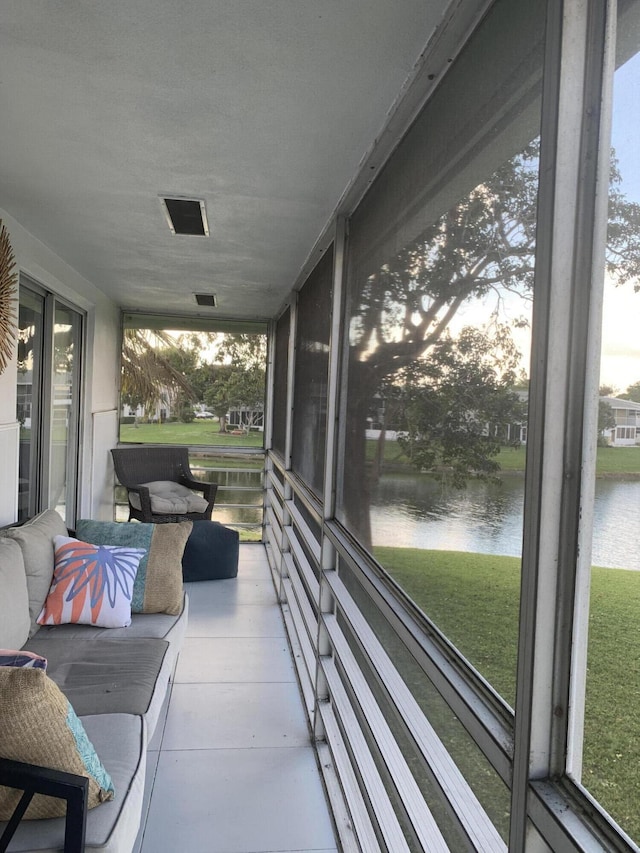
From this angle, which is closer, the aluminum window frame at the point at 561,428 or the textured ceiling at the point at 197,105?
the aluminum window frame at the point at 561,428

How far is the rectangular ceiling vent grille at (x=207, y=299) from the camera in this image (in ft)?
16.7

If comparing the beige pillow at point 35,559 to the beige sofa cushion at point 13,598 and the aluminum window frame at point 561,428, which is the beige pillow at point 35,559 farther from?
the aluminum window frame at point 561,428

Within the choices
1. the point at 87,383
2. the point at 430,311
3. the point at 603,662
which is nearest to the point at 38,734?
the point at 603,662

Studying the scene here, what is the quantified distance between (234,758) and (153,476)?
370 cm

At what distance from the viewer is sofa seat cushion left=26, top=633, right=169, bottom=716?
2.01m

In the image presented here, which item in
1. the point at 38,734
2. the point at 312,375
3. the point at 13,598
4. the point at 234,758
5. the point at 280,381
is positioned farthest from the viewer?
the point at 280,381

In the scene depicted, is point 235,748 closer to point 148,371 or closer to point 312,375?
point 312,375

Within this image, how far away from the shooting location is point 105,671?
222 cm

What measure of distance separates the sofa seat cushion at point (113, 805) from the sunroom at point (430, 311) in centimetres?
50

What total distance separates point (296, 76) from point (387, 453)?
3.24 ft

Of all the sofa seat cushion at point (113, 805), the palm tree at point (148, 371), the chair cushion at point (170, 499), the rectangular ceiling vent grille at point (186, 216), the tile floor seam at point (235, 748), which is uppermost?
the rectangular ceiling vent grille at point (186, 216)

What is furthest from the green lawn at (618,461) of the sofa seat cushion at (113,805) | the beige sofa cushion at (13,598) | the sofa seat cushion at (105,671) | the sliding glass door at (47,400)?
the sliding glass door at (47,400)

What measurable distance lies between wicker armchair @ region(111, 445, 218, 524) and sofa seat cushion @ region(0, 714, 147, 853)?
3.41m

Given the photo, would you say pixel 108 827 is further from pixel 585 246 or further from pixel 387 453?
pixel 585 246
